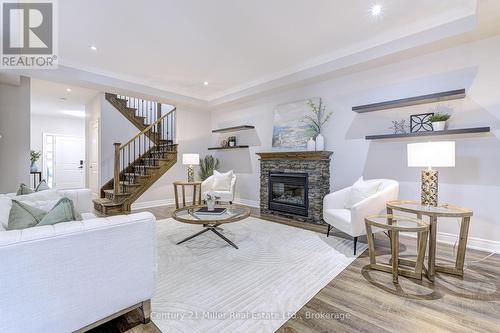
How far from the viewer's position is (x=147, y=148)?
261 inches

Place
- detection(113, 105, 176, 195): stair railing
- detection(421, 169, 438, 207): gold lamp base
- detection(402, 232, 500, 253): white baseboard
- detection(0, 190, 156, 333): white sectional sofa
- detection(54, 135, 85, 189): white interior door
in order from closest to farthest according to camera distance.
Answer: detection(0, 190, 156, 333): white sectional sofa → detection(421, 169, 438, 207): gold lamp base → detection(402, 232, 500, 253): white baseboard → detection(113, 105, 176, 195): stair railing → detection(54, 135, 85, 189): white interior door

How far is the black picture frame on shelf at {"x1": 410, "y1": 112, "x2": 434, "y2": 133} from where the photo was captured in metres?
3.31

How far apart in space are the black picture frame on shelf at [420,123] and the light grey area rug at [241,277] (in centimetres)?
189

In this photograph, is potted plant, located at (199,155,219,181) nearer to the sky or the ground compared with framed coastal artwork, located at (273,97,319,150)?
nearer to the ground

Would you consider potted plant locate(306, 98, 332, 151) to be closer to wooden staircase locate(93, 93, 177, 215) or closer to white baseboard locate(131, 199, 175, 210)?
wooden staircase locate(93, 93, 177, 215)

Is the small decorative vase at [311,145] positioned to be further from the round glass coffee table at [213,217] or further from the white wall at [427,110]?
the round glass coffee table at [213,217]

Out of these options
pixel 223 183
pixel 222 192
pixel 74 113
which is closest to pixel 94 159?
pixel 74 113

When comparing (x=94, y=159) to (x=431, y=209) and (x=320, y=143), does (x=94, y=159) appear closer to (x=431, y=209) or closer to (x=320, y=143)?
(x=320, y=143)

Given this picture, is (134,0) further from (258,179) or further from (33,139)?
(33,139)

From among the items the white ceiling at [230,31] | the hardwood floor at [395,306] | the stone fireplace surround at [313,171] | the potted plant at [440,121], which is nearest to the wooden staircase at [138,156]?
the white ceiling at [230,31]

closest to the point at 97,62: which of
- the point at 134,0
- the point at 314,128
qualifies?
the point at 134,0

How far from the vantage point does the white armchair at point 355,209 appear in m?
2.77

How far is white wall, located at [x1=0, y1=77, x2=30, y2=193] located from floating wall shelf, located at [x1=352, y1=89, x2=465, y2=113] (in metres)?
5.93

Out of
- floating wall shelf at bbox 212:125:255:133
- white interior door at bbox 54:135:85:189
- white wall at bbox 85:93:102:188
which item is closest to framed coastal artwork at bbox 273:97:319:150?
floating wall shelf at bbox 212:125:255:133
